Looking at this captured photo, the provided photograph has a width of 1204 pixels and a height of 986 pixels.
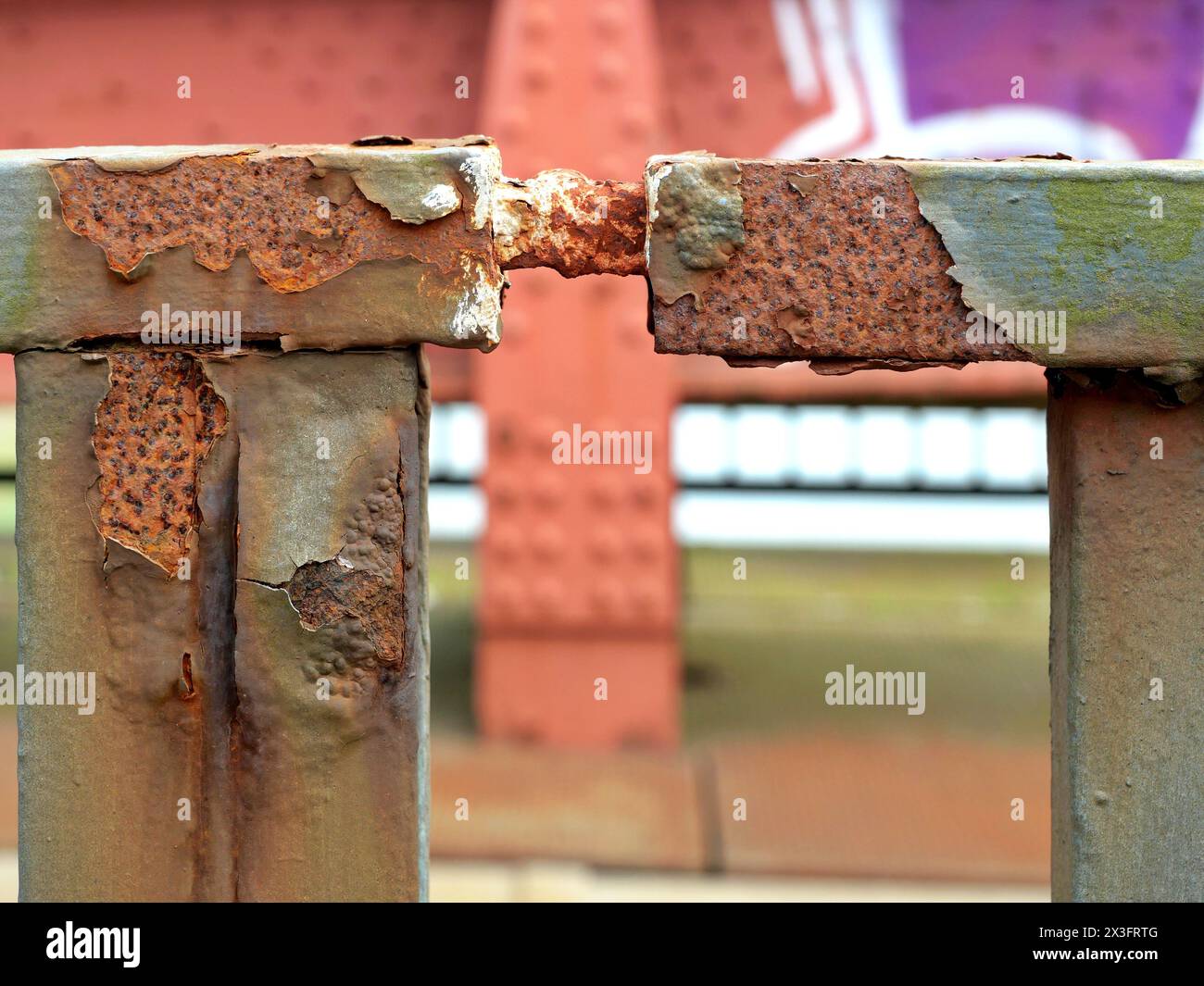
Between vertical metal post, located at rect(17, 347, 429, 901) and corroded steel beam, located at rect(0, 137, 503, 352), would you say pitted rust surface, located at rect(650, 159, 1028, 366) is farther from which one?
vertical metal post, located at rect(17, 347, 429, 901)

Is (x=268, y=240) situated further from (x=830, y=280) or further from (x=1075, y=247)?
(x=1075, y=247)

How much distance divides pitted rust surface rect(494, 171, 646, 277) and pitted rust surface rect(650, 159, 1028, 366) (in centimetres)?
10

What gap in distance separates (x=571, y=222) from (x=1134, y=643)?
115cm

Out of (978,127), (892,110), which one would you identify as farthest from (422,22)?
(978,127)

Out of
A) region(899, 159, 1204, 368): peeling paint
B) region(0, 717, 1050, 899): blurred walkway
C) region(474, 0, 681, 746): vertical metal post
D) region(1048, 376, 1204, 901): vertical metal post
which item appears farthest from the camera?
region(474, 0, 681, 746): vertical metal post

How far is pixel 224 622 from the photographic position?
83.3 inches

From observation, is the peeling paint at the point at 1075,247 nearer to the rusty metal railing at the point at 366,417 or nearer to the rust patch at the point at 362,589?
the rusty metal railing at the point at 366,417

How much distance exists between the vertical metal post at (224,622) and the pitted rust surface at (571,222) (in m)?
0.26

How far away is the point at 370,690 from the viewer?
2094mm

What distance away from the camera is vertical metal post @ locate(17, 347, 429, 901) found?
2070 mm

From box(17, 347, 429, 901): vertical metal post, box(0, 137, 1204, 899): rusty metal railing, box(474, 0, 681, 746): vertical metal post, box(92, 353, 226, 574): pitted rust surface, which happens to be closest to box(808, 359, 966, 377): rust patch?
box(0, 137, 1204, 899): rusty metal railing
